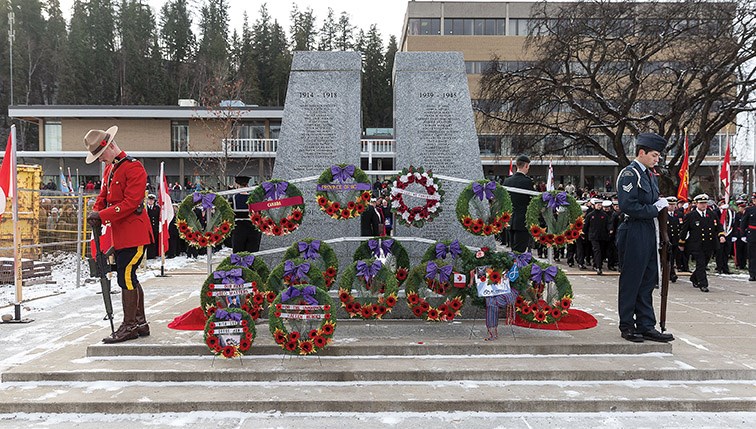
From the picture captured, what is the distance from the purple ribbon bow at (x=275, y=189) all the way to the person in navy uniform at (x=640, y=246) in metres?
3.93

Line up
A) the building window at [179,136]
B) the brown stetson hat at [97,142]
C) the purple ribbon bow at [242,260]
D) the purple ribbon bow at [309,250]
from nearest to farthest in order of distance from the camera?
1. the brown stetson hat at [97,142]
2. the purple ribbon bow at [242,260]
3. the purple ribbon bow at [309,250]
4. the building window at [179,136]

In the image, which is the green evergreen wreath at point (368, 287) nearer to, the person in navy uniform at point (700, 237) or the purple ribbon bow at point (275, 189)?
the purple ribbon bow at point (275, 189)

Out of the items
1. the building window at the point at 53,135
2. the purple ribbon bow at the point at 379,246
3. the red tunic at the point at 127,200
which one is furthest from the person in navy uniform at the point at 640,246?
the building window at the point at 53,135

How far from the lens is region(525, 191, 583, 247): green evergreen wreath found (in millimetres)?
6930

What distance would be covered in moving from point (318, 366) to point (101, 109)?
3913 cm

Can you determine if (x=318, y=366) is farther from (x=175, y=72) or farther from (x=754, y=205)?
(x=175, y=72)

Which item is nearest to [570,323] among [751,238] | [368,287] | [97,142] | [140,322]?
[368,287]

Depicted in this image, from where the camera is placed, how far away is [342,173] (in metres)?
7.23

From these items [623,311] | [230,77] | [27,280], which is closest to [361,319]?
[623,311]

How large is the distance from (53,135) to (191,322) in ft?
132

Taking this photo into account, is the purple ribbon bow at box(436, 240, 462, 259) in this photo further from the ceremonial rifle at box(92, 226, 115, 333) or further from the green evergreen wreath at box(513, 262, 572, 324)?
the ceremonial rifle at box(92, 226, 115, 333)

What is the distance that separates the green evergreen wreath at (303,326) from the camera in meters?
5.94

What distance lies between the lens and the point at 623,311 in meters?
6.64

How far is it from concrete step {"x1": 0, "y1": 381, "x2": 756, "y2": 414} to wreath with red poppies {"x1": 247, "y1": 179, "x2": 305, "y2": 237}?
7.10 feet
